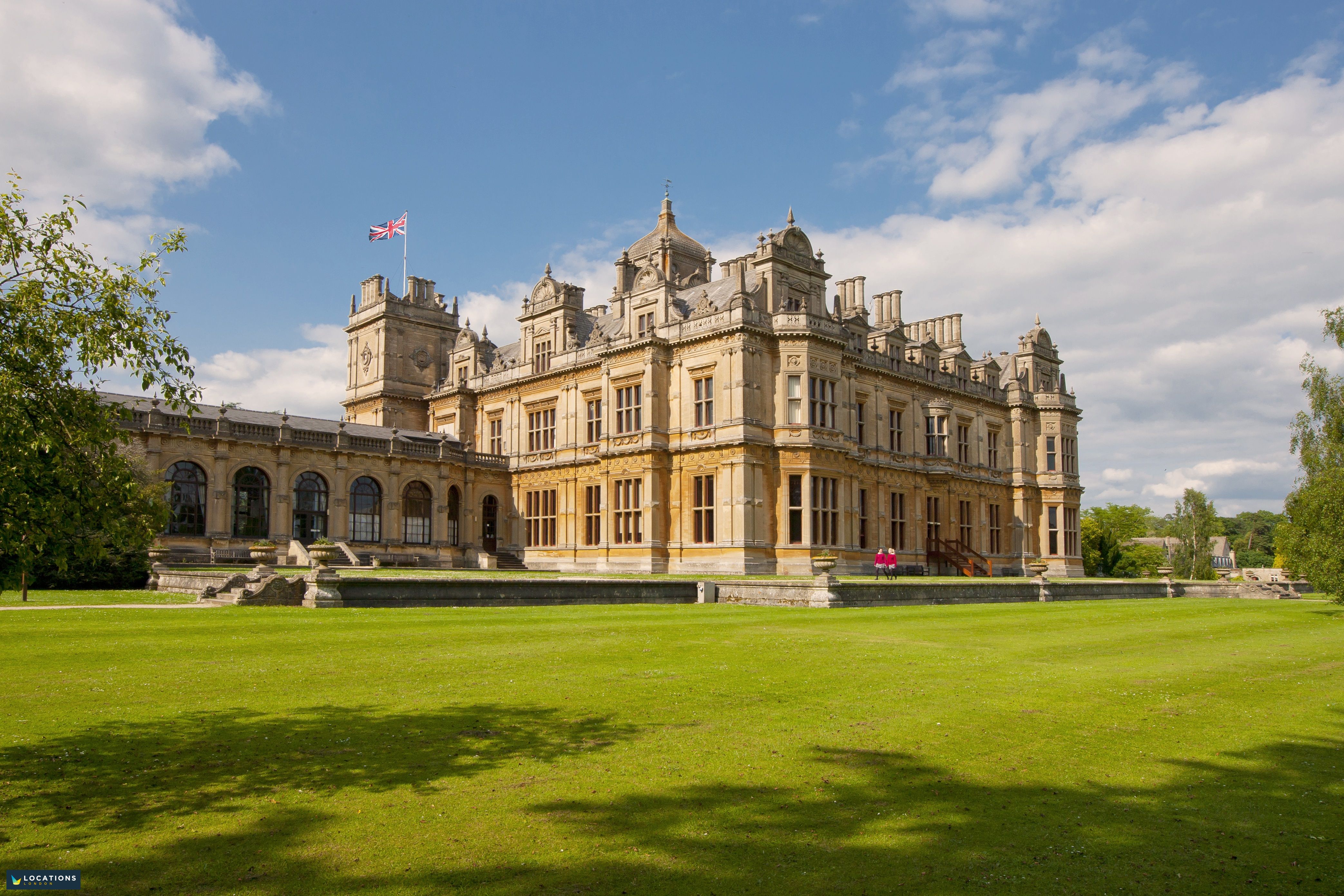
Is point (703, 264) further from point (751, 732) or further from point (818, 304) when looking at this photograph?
point (751, 732)

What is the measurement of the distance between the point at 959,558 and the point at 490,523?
1090 inches

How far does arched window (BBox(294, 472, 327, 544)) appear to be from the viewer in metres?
43.4

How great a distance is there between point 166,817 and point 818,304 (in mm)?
40083

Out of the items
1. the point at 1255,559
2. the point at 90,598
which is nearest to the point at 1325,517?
the point at 90,598

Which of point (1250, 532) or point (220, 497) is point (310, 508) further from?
point (1250, 532)

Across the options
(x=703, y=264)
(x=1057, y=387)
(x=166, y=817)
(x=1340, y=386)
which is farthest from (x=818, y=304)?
(x=166, y=817)

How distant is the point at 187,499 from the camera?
39812 millimetres

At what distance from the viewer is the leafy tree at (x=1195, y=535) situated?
68312mm

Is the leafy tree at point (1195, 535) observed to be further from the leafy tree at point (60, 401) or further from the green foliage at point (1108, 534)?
the leafy tree at point (60, 401)

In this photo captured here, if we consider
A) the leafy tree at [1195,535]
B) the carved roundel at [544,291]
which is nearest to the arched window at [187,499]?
the carved roundel at [544,291]

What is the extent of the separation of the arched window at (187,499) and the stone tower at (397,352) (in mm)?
16779

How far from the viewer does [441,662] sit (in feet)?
41.2

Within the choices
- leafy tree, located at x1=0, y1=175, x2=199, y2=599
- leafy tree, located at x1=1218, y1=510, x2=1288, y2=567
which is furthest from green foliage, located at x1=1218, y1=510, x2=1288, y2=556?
leafy tree, located at x1=0, y1=175, x2=199, y2=599

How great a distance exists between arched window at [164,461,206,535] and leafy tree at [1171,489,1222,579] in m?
65.7
